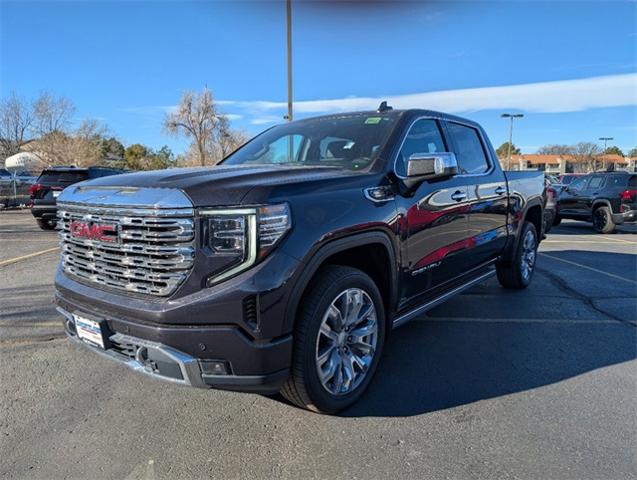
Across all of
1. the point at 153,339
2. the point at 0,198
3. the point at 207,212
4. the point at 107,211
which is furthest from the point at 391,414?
the point at 0,198

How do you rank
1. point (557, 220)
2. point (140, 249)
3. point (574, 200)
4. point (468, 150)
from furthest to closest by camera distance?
1. point (557, 220)
2. point (574, 200)
3. point (468, 150)
4. point (140, 249)

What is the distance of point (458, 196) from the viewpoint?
13.0 feet

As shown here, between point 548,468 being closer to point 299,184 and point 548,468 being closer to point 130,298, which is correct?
point 299,184

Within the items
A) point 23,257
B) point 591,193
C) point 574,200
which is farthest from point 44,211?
point 591,193

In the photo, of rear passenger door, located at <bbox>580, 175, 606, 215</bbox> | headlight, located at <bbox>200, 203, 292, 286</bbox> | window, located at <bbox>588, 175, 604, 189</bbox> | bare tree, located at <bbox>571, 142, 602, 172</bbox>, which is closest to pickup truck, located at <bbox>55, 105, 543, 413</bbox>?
headlight, located at <bbox>200, 203, 292, 286</bbox>

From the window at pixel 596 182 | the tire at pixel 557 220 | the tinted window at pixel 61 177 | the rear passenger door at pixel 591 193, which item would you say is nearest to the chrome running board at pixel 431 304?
the tinted window at pixel 61 177

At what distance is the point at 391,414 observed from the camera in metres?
2.89

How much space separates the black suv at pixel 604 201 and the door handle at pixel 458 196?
1177 cm

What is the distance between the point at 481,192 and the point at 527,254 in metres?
2.06

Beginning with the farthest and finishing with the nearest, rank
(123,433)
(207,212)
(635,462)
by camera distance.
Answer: (123,433) < (635,462) < (207,212)

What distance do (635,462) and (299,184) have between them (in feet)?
7.81

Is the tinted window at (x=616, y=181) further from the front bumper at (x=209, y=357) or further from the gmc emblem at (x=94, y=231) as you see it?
the gmc emblem at (x=94, y=231)

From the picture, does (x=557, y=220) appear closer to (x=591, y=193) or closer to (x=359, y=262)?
(x=591, y=193)

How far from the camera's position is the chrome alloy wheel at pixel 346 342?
8.93 ft
